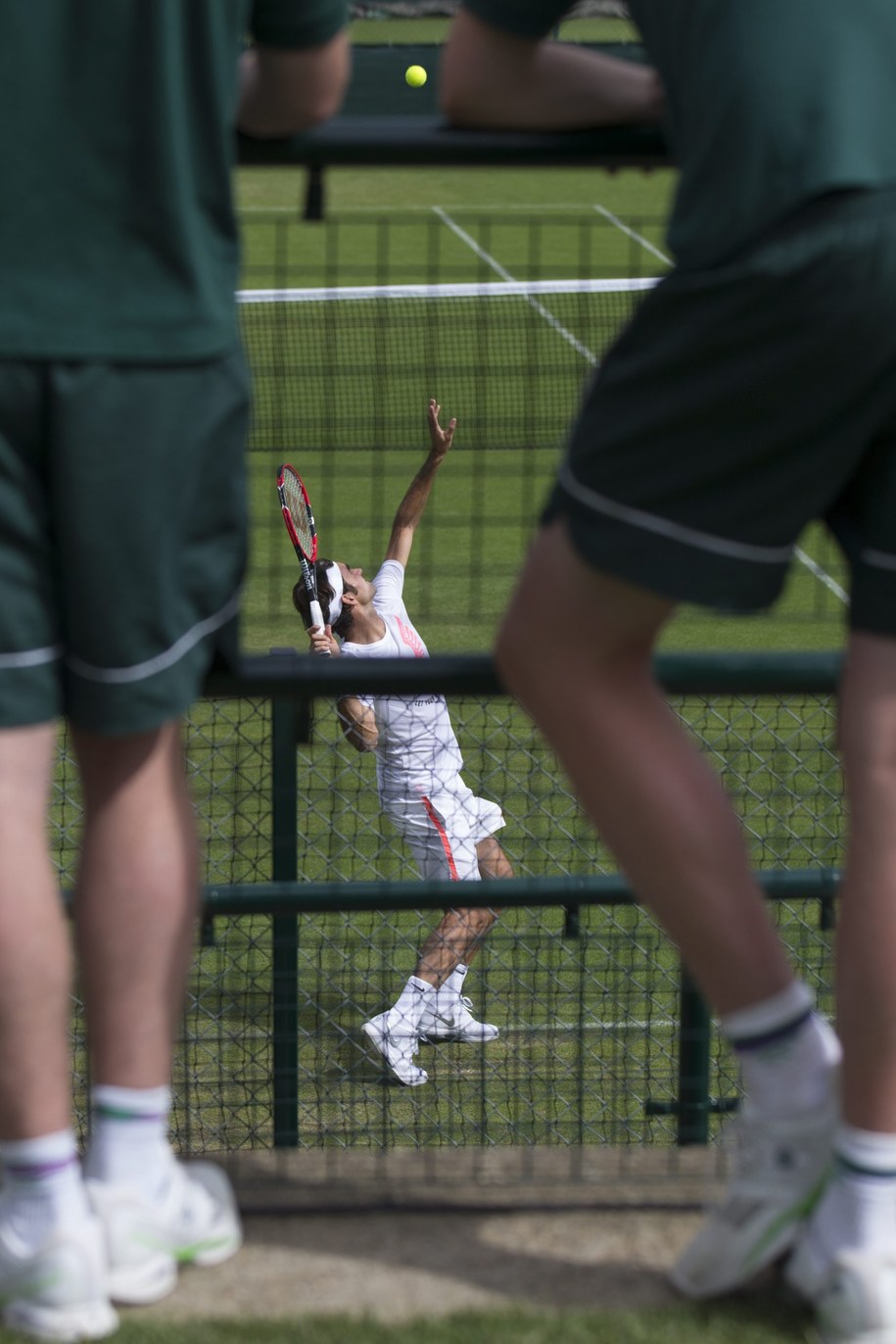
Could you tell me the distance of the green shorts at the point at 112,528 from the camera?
1.55 meters

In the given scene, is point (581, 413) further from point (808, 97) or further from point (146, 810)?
point (146, 810)

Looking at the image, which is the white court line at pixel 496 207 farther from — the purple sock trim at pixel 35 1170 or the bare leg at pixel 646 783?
the purple sock trim at pixel 35 1170

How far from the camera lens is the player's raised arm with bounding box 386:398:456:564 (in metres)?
6.55

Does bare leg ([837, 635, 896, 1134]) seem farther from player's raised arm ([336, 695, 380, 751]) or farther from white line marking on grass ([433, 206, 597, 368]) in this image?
player's raised arm ([336, 695, 380, 751])

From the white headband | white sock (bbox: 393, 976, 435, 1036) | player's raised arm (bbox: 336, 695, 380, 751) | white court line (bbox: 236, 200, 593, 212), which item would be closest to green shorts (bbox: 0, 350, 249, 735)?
player's raised arm (bbox: 336, 695, 380, 751)

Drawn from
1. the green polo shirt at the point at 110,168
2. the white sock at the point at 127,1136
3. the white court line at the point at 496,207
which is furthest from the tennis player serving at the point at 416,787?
the white court line at the point at 496,207

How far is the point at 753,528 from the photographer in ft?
5.21

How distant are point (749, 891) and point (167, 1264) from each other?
0.68 meters

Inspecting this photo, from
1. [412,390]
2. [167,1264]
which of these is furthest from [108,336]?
[412,390]

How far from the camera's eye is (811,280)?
4.84 ft

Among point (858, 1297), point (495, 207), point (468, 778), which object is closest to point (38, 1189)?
point (858, 1297)

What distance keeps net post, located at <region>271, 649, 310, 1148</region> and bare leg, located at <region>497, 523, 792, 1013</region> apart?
1140mm

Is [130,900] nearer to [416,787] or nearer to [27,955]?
[27,955]

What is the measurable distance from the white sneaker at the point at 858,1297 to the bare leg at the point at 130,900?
0.66 metres
